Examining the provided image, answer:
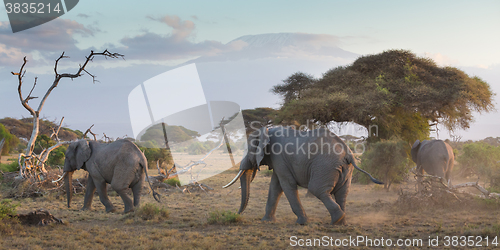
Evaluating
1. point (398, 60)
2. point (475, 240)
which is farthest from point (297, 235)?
point (398, 60)

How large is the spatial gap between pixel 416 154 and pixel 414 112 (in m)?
7.52

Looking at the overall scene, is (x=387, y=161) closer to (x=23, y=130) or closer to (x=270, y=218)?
(x=270, y=218)

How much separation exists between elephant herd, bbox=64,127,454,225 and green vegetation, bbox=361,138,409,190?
7485mm

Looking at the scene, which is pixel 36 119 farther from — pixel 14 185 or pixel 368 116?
pixel 368 116

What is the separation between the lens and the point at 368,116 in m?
20.3

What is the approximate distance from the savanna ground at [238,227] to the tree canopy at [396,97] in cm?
790

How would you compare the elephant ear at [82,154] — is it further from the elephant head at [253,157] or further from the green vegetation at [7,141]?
the green vegetation at [7,141]

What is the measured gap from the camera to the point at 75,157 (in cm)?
1168

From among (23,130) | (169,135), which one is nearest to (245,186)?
(169,135)

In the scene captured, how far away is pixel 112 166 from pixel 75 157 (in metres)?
1.70

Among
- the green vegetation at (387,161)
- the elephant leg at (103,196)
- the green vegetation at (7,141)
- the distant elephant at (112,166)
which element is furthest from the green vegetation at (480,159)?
the green vegetation at (7,141)

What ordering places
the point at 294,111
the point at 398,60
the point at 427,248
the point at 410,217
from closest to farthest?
the point at 427,248, the point at 410,217, the point at 294,111, the point at 398,60

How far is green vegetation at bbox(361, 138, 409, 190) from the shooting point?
52.0ft

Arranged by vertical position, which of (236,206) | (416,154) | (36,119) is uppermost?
(36,119)
